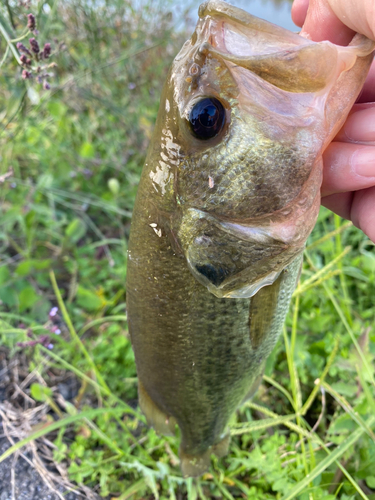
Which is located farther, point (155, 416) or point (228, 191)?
point (155, 416)

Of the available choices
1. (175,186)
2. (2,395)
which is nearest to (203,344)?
(175,186)

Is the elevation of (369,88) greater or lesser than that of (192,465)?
greater

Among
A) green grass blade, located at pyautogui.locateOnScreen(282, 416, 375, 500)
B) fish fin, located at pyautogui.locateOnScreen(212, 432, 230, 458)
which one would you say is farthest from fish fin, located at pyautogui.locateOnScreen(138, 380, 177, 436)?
green grass blade, located at pyautogui.locateOnScreen(282, 416, 375, 500)

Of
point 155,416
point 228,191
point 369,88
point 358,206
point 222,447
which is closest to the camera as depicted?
point 228,191

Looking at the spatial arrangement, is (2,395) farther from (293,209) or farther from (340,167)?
(340,167)

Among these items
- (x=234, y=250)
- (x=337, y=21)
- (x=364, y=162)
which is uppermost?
(x=337, y=21)

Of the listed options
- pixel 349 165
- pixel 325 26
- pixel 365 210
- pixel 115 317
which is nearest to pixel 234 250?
pixel 349 165

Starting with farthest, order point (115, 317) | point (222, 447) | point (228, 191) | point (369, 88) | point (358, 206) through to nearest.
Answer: point (115, 317) → point (222, 447) → point (358, 206) → point (369, 88) → point (228, 191)

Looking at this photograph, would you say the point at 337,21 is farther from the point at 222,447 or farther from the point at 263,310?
the point at 222,447

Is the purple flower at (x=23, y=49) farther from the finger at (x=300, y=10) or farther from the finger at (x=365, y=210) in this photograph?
the finger at (x=365, y=210)
